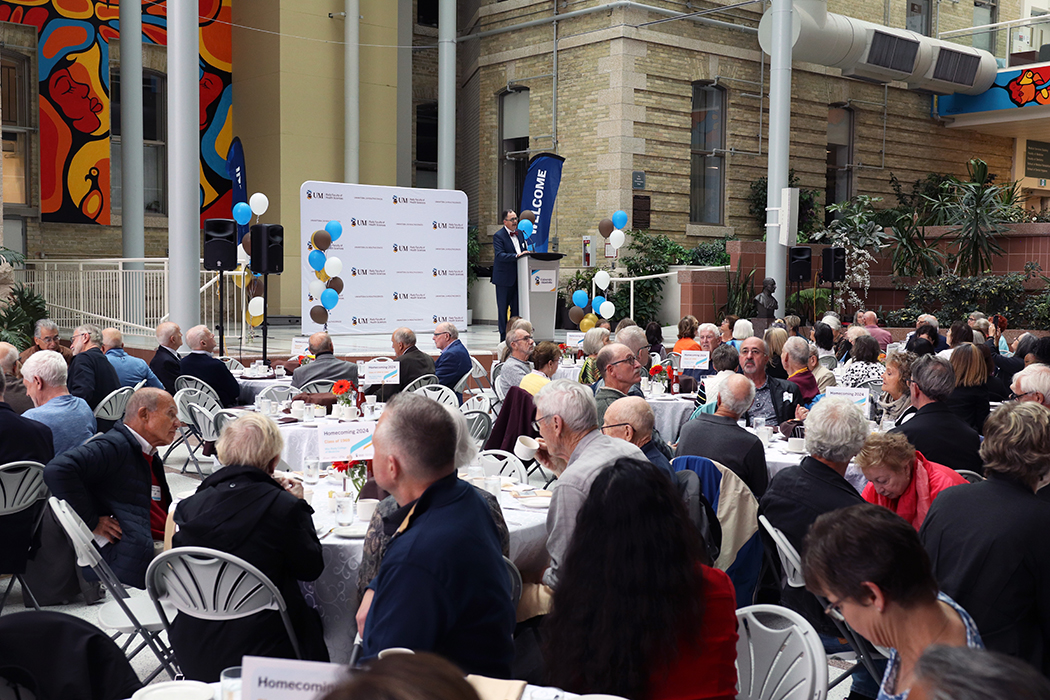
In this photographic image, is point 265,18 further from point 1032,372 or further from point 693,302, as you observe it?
point 1032,372

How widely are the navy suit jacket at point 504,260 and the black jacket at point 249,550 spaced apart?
10.5m

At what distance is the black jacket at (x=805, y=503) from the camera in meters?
3.60

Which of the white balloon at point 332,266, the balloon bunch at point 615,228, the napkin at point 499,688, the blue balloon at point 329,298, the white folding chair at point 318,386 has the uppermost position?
the balloon bunch at point 615,228

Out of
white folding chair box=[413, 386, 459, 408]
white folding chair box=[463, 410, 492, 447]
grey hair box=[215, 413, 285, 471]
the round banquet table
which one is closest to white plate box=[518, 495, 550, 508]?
the round banquet table

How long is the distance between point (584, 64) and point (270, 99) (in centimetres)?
597

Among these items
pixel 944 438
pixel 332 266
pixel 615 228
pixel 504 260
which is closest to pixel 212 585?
pixel 944 438

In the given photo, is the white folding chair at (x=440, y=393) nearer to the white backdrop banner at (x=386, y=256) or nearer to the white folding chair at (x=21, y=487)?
the white folding chair at (x=21, y=487)

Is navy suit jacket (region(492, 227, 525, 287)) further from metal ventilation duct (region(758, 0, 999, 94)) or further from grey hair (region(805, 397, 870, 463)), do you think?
grey hair (region(805, 397, 870, 463))

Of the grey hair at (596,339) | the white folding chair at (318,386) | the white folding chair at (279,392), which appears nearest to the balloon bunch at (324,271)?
the white folding chair at (279,392)

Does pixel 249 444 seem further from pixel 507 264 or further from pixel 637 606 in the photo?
pixel 507 264

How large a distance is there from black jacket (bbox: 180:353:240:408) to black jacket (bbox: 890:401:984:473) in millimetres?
5582

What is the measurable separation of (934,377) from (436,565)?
3.20 m

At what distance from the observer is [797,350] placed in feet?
21.7

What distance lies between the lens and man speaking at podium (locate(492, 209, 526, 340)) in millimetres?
13570
